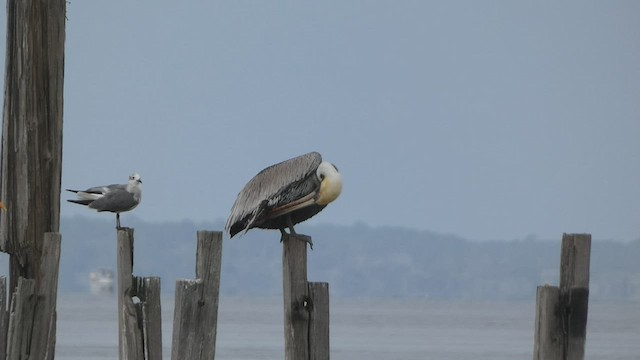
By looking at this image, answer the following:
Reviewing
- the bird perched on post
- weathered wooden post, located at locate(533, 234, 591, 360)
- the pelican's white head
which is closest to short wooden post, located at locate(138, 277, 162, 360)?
the pelican's white head

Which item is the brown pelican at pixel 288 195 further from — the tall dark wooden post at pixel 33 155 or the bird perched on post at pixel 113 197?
the bird perched on post at pixel 113 197

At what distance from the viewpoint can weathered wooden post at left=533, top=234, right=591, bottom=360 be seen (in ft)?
25.7

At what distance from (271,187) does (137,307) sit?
1591 mm

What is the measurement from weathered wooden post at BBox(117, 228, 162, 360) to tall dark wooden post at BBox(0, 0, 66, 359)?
623 mm

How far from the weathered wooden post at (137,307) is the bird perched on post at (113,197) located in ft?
13.5

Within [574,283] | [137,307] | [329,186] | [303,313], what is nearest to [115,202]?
[329,186]

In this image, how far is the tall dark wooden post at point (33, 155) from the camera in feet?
26.5

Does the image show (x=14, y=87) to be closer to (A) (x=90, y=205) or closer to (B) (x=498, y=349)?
(A) (x=90, y=205)

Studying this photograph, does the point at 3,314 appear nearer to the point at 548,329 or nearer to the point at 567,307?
the point at 548,329

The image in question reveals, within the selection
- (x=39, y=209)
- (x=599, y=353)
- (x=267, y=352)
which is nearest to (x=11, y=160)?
(x=39, y=209)

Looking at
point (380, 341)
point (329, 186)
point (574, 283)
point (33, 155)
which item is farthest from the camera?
point (380, 341)

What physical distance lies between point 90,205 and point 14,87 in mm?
5135

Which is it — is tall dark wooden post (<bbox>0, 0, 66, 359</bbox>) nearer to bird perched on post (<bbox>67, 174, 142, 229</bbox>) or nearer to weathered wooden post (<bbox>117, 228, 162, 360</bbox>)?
weathered wooden post (<bbox>117, 228, 162, 360</bbox>)

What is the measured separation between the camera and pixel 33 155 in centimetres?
805
